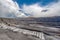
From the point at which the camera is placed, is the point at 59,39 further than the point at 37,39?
Yes

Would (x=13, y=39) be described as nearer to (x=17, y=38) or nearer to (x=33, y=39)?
(x=17, y=38)

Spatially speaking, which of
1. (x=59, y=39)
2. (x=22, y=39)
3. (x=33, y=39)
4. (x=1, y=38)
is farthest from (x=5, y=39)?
(x=59, y=39)

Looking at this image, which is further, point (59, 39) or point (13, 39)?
point (59, 39)

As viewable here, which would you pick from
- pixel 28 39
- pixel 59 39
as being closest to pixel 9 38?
pixel 28 39

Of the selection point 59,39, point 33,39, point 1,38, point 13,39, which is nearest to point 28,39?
point 33,39

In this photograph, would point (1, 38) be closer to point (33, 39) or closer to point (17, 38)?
point (17, 38)

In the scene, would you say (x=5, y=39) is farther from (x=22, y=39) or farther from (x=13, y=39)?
(x=22, y=39)

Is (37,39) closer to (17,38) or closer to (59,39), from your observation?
(17,38)
